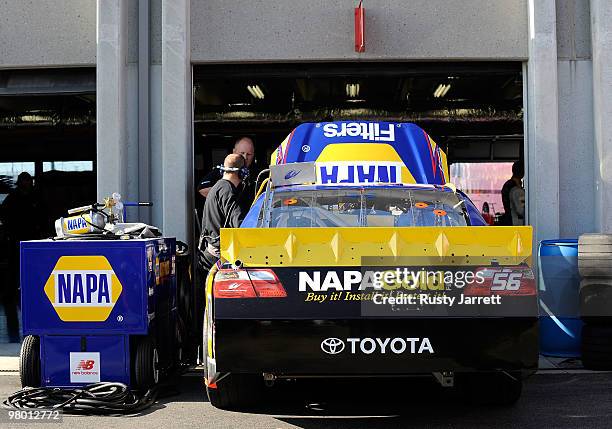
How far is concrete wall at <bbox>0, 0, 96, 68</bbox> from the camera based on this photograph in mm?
9477

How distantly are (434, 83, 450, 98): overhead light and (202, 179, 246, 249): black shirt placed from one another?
8157 millimetres

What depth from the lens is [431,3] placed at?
929 centimetres

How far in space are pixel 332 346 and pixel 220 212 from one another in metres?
2.78

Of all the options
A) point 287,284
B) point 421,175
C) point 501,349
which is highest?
point 421,175

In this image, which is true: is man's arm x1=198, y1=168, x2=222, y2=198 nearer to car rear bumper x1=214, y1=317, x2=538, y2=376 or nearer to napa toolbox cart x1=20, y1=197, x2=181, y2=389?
napa toolbox cart x1=20, y1=197, x2=181, y2=389

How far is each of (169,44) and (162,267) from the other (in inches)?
134

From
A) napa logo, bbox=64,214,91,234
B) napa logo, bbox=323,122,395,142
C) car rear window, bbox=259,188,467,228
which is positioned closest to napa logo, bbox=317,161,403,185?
napa logo, bbox=323,122,395,142

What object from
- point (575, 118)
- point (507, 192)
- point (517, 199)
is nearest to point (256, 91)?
point (507, 192)

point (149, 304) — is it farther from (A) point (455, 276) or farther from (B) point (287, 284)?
(A) point (455, 276)

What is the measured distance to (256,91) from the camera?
15.0 meters

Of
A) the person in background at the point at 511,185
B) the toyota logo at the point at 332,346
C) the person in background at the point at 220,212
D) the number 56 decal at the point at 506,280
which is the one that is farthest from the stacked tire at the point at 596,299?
the person in background at the point at 511,185

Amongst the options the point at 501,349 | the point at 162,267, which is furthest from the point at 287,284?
the point at 162,267

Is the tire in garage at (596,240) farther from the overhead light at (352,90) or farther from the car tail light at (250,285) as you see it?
the overhead light at (352,90)

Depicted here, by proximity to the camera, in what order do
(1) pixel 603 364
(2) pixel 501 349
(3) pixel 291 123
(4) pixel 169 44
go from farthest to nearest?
(3) pixel 291 123 < (4) pixel 169 44 < (1) pixel 603 364 < (2) pixel 501 349
